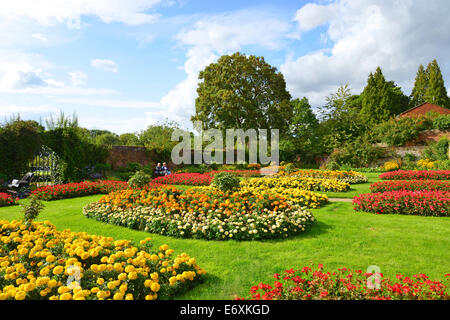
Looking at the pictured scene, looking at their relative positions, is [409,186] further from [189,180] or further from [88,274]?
[88,274]

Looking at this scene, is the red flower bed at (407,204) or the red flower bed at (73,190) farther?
the red flower bed at (73,190)

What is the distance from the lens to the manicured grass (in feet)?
10.7

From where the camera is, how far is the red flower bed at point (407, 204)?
6180 millimetres

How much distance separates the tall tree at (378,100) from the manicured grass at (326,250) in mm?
29664

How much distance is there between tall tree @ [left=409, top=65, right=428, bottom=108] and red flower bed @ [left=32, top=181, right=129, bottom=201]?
4249cm

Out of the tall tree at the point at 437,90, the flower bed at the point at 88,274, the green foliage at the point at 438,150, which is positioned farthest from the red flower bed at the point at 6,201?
the tall tree at the point at 437,90

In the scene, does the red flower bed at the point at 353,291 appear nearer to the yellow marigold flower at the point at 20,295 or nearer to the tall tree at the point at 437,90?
the yellow marigold flower at the point at 20,295

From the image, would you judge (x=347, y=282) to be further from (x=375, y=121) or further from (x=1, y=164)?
(x=375, y=121)

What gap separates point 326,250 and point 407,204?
370cm

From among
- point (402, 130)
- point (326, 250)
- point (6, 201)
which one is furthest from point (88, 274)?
point (402, 130)

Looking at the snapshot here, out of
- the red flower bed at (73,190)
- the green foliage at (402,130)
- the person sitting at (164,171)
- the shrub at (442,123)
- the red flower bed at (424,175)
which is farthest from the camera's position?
the green foliage at (402,130)
